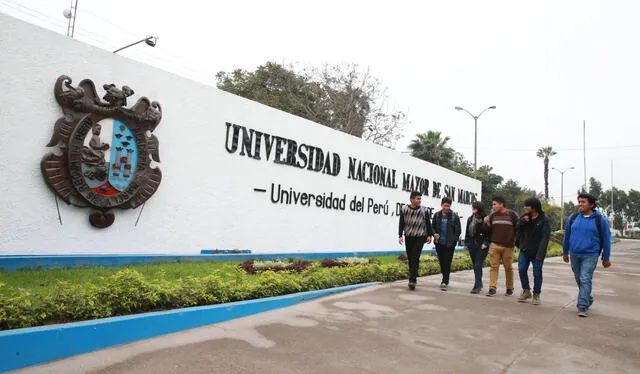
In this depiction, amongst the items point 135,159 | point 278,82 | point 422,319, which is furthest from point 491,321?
point 278,82

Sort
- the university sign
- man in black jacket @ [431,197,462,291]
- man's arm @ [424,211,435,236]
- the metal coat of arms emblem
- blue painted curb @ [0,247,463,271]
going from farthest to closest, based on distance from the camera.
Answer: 1. the university sign
2. man in black jacket @ [431,197,462,291]
3. man's arm @ [424,211,435,236]
4. the metal coat of arms emblem
5. blue painted curb @ [0,247,463,271]

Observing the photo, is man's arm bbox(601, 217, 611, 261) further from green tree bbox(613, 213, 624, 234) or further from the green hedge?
green tree bbox(613, 213, 624, 234)

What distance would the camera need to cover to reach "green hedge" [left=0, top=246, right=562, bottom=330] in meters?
3.62

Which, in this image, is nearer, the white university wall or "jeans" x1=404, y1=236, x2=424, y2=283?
the white university wall

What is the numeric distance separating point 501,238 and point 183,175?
5.94m

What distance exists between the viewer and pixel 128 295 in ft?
14.1

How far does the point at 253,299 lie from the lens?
5.47m

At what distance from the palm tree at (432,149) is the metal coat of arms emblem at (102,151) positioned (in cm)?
3066

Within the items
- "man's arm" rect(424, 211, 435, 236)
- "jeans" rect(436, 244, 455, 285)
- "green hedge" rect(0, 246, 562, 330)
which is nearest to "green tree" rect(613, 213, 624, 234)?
"jeans" rect(436, 244, 455, 285)

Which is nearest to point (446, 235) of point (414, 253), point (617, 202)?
point (414, 253)

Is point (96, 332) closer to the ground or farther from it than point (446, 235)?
closer to the ground

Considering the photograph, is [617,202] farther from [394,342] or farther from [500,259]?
[394,342]

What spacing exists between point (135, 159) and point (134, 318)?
4.43m

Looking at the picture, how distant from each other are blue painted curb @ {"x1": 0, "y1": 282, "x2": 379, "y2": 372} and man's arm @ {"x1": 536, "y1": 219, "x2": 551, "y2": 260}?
424cm
